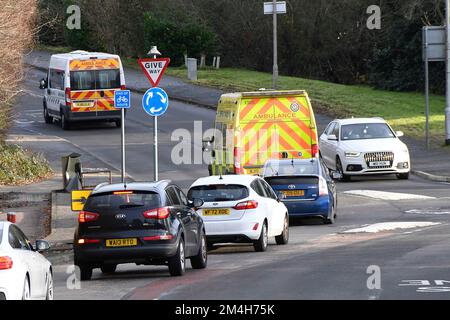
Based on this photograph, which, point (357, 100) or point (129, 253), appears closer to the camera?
point (129, 253)

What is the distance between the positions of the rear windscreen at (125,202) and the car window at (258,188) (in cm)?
426

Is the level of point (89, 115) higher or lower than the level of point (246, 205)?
higher

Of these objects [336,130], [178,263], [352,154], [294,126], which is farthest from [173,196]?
[336,130]

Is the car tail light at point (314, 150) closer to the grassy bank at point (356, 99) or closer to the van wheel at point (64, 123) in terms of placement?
the grassy bank at point (356, 99)

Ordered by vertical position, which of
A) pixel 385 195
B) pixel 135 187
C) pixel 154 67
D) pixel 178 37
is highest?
pixel 178 37

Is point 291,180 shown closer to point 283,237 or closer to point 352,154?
point 283,237

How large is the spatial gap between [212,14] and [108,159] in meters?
32.1

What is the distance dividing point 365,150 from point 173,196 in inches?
677

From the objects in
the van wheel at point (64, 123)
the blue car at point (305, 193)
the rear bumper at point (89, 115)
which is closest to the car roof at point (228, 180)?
the blue car at point (305, 193)

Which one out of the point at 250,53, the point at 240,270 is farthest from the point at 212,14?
the point at 240,270

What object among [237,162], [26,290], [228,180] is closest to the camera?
[26,290]

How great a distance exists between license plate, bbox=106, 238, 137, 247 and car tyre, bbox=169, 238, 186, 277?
24.7 inches

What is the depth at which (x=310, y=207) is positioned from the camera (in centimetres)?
2753
